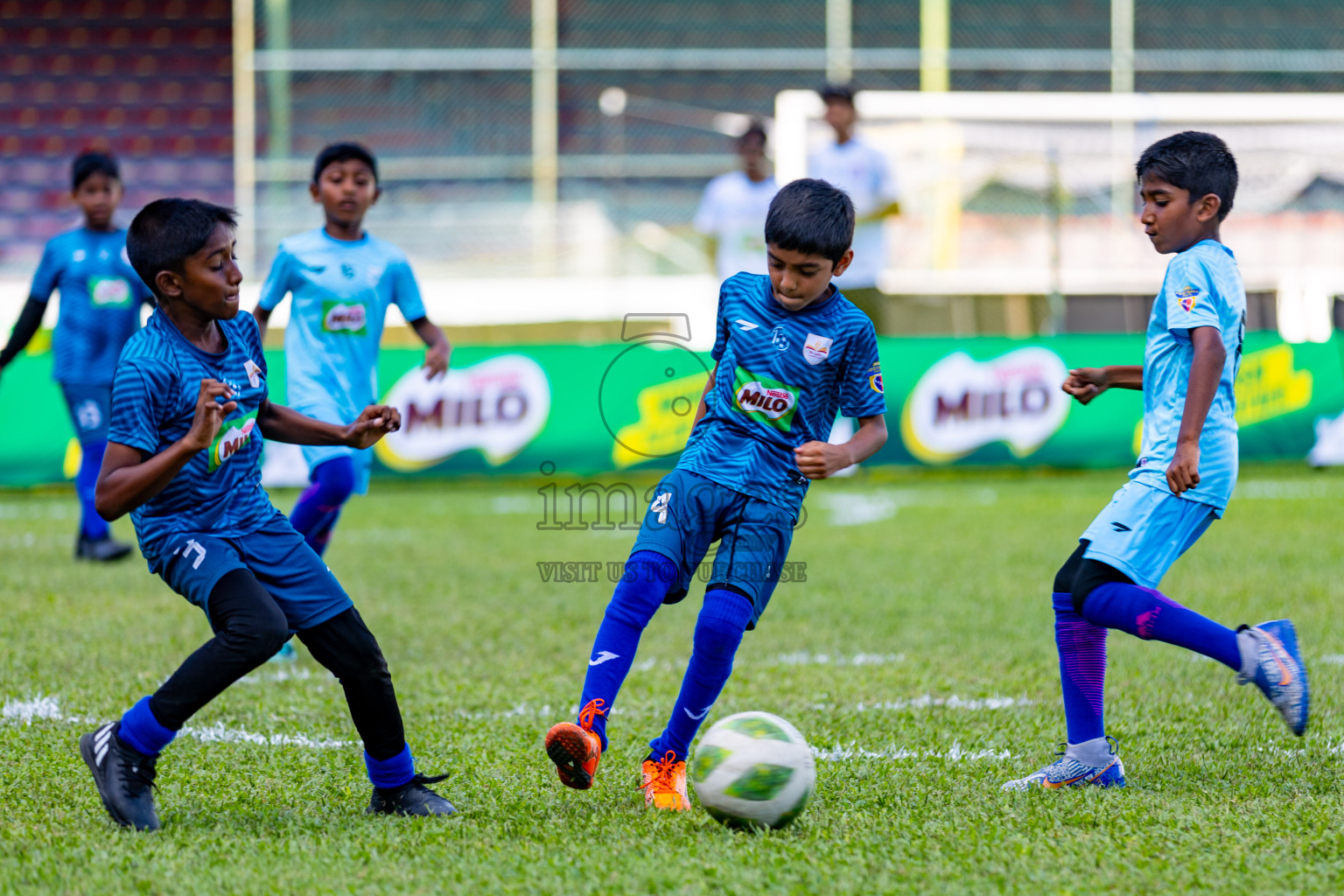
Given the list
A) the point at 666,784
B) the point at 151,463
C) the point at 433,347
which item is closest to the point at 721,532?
the point at 666,784

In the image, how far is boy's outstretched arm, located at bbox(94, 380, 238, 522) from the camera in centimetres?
299

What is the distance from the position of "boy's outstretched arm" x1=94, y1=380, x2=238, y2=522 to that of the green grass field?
0.74 metres

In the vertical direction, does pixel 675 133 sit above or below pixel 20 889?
above

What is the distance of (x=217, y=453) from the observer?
3242 mm

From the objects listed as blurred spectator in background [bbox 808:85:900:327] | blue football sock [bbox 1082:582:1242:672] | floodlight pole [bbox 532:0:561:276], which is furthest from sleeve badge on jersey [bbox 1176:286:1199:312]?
floodlight pole [bbox 532:0:561:276]

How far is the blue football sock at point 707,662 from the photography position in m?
3.50

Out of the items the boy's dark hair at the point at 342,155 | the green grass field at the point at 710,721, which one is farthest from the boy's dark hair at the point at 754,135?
the boy's dark hair at the point at 342,155

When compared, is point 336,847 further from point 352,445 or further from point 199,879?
point 352,445

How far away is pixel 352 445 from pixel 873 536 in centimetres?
549

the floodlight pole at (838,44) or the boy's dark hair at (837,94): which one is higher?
the floodlight pole at (838,44)

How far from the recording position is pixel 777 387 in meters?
3.64

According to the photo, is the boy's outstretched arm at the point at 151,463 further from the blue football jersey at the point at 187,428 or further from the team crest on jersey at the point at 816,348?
the team crest on jersey at the point at 816,348

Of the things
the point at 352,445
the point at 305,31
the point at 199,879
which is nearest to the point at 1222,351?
the point at 352,445

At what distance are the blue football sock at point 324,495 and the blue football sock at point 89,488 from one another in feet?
8.10
